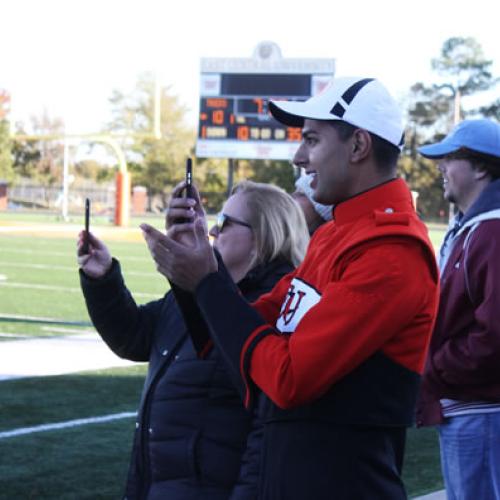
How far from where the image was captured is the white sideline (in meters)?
6.98

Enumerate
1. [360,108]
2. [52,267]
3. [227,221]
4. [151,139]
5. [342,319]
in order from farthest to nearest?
[151,139] < [52,267] < [227,221] < [360,108] < [342,319]

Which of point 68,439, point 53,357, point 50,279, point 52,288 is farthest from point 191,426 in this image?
point 50,279

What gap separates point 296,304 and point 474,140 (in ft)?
5.76

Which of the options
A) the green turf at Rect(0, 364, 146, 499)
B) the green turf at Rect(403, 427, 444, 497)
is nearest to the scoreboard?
the green turf at Rect(0, 364, 146, 499)

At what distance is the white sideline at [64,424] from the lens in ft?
22.9

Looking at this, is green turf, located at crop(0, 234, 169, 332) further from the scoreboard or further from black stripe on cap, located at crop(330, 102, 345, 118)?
black stripe on cap, located at crop(330, 102, 345, 118)

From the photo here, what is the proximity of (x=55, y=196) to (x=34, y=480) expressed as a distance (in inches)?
3144

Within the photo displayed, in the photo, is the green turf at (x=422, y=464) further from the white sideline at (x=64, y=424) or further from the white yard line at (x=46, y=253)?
the white yard line at (x=46, y=253)

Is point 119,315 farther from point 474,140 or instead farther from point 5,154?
point 5,154

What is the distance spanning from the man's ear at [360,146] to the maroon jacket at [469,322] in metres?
1.38

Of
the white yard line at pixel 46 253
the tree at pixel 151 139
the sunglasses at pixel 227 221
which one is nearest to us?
the sunglasses at pixel 227 221

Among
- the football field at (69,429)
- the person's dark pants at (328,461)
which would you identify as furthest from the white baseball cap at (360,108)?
the football field at (69,429)

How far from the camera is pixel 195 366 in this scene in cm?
320

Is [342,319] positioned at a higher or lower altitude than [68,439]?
higher
